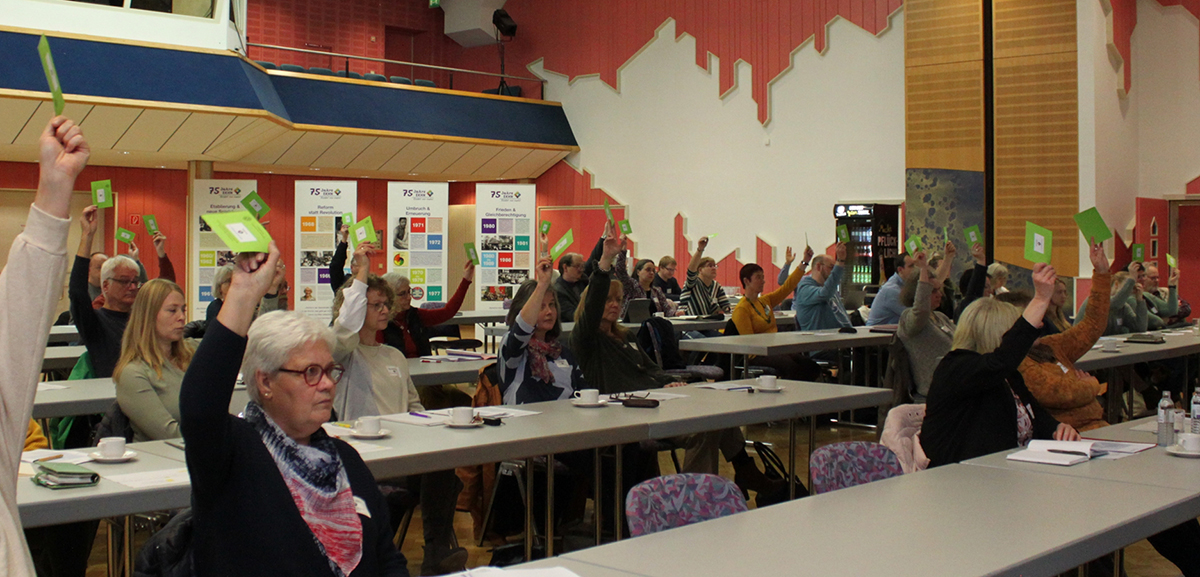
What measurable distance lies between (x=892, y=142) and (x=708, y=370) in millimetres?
6882

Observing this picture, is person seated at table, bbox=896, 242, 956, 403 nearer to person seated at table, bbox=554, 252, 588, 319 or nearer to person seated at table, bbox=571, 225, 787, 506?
person seated at table, bbox=571, 225, 787, 506

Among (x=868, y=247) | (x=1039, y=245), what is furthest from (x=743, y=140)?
(x=1039, y=245)

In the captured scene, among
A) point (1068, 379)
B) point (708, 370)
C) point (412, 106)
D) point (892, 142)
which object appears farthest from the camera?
point (412, 106)

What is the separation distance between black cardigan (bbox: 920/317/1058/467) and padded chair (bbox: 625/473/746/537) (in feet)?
3.96

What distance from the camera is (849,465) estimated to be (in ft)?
10.9

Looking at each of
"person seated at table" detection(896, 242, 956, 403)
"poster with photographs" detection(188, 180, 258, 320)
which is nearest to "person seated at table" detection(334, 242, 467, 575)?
"person seated at table" detection(896, 242, 956, 403)

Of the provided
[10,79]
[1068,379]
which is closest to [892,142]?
[1068,379]

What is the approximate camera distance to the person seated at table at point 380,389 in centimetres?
418

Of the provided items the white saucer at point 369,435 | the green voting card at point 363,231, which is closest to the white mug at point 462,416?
the white saucer at point 369,435

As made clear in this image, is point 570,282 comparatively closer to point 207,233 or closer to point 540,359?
point 540,359

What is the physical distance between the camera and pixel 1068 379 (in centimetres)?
428

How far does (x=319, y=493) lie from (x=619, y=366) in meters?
3.60

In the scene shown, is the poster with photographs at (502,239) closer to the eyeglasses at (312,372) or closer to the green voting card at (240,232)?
the eyeglasses at (312,372)

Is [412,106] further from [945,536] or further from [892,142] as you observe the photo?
[945,536]
